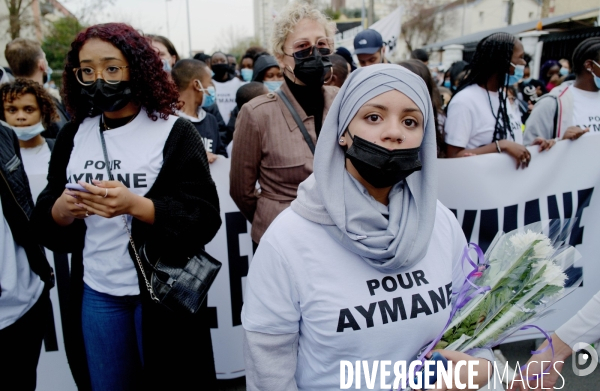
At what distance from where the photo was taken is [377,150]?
148 centimetres

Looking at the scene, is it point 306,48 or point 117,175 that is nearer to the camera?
point 117,175

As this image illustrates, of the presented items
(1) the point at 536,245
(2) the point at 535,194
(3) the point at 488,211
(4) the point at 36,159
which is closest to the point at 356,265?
(1) the point at 536,245

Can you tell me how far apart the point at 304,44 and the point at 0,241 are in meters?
1.85

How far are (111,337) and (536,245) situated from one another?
1816 millimetres

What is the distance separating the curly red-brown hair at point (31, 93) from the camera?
11.1 ft

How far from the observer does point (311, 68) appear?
2656 mm

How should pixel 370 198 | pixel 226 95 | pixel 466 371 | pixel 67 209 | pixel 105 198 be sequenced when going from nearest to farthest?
pixel 466 371 < pixel 370 198 < pixel 105 198 < pixel 67 209 < pixel 226 95

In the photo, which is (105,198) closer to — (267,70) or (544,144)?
(544,144)

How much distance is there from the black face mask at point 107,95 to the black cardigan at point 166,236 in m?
0.25

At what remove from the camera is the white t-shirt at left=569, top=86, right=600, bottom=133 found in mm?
3762

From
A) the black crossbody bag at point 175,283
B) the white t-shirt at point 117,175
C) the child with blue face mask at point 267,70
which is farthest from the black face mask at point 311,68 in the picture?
the child with blue face mask at point 267,70

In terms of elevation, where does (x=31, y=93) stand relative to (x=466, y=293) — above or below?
above

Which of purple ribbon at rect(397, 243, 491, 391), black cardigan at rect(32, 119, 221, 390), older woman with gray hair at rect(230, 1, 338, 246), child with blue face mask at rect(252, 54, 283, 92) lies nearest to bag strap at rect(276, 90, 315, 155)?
older woman with gray hair at rect(230, 1, 338, 246)

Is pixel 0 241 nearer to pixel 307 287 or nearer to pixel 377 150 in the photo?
pixel 307 287
